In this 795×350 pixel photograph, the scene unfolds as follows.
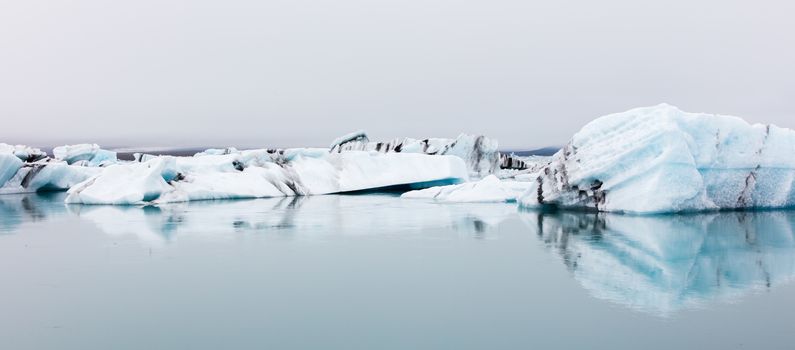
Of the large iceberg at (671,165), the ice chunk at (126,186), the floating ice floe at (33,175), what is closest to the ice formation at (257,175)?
the ice chunk at (126,186)

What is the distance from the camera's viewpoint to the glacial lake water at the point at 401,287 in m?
3.00

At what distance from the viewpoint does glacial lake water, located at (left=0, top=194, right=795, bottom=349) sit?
3.00 meters

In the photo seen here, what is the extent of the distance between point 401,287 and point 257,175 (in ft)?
36.7

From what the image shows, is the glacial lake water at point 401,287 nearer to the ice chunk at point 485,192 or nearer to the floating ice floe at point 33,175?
the ice chunk at point 485,192

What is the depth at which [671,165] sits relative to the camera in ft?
28.1

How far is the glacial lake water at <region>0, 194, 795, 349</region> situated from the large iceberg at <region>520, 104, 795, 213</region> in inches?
42.1

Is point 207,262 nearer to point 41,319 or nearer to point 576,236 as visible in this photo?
point 41,319

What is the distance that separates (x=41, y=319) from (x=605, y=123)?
27.1 feet

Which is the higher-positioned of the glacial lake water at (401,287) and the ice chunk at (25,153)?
the ice chunk at (25,153)

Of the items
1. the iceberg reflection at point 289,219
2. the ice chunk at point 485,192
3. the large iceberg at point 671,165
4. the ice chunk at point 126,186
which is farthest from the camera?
the ice chunk at point 485,192

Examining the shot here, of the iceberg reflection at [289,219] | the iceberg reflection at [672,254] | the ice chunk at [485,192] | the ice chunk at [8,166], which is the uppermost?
the ice chunk at [8,166]

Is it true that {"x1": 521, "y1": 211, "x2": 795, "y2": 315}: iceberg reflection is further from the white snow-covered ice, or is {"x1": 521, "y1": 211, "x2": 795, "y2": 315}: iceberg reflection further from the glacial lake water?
the white snow-covered ice

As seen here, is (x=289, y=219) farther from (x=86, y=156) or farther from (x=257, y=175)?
(x=86, y=156)

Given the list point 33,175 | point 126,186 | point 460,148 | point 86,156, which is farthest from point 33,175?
point 460,148
